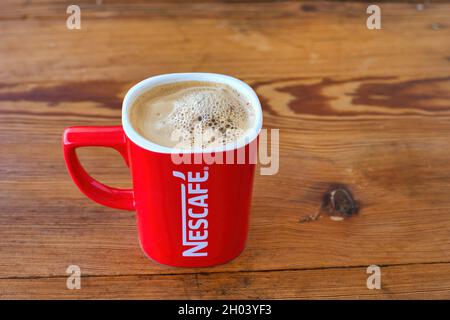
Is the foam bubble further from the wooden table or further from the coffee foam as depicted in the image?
the wooden table

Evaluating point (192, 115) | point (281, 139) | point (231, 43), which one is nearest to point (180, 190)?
point (192, 115)

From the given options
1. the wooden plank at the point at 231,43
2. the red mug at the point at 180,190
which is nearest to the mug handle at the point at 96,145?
the red mug at the point at 180,190

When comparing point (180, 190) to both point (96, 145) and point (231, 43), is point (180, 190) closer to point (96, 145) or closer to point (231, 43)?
point (96, 145)

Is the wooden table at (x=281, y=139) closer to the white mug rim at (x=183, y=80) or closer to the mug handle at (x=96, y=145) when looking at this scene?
the mug handle at (x=96, y=145)

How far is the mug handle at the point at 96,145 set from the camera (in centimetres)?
65

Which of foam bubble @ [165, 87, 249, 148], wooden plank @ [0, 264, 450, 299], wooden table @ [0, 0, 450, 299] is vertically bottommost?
wooden plank @ [0, 264, 450, 299]

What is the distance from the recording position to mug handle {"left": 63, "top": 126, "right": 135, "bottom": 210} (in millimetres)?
653

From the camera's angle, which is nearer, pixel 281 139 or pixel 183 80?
pixel 183 80

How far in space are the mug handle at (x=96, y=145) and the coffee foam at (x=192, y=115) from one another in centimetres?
3

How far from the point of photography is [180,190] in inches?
24.9

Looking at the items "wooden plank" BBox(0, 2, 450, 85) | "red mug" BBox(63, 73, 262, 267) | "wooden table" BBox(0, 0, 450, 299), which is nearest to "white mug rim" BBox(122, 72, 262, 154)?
"red mug" BBox(63, 73, 262, 267)

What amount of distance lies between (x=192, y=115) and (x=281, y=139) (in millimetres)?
239

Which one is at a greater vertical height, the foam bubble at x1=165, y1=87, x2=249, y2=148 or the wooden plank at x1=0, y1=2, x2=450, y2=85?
the foam bubble at x1=165, y1=87, x2=249, y2=148

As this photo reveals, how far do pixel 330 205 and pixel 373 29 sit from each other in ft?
1.38
